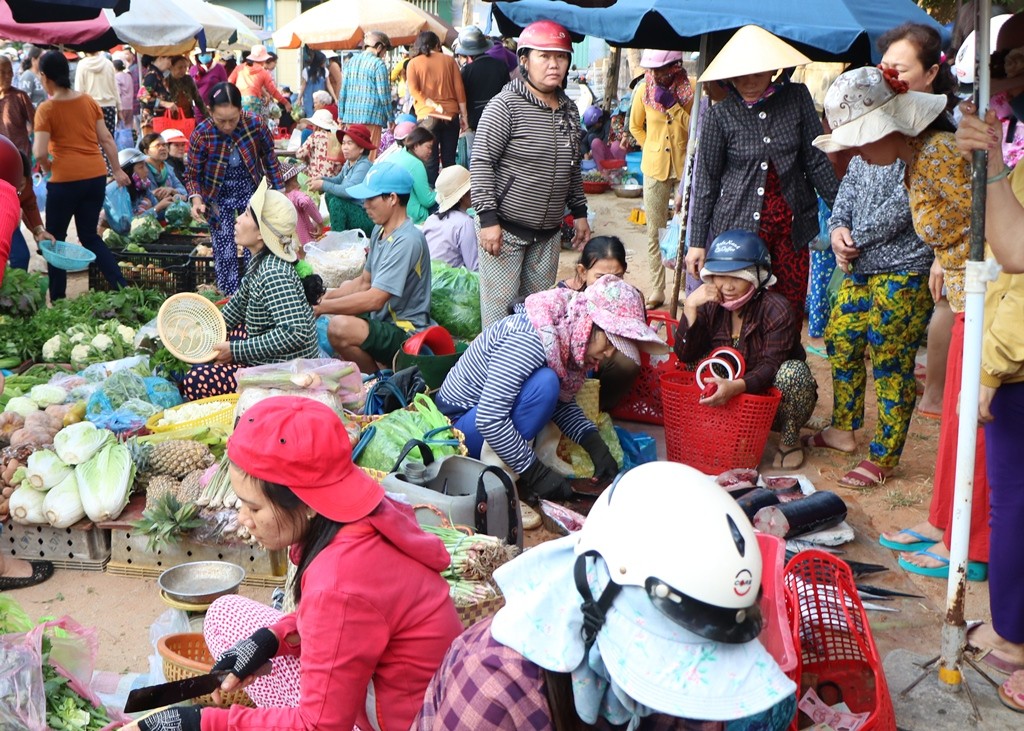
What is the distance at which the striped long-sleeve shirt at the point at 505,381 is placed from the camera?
179 inches

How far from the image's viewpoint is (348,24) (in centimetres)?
1513

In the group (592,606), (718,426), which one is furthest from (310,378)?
(592,606)

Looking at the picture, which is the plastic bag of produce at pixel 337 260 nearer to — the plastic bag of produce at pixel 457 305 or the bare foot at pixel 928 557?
the plastic bag of produce at pixel 457 305

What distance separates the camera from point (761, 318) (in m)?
5.25

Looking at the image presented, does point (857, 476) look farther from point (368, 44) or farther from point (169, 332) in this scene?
point (368, 44)

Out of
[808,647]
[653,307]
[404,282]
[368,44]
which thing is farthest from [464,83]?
[808,647]

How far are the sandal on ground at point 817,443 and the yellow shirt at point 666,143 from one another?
11.4 ft

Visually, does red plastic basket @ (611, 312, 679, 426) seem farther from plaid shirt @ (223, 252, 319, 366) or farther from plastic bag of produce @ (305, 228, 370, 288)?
plastic bag of produce @ (305, 228, 370, 288)

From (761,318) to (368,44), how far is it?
9.21 meters

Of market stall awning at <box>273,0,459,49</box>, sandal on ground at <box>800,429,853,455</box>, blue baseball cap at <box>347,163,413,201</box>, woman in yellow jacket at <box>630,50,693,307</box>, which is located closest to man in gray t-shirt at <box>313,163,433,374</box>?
blue baseball cap at <box>347,163,413,201</box>

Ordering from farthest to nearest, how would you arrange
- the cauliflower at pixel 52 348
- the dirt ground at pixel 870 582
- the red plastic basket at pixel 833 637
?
the cauliflower at pixel 52 348
the dirt ground at pixel 870 582
the red plastic basket at pixel 833 637

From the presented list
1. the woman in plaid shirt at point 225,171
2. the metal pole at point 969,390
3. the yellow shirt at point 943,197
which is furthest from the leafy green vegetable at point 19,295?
the metal pole at point 969,390

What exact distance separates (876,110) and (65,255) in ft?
19.7

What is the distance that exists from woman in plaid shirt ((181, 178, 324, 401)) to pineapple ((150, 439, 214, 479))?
27.2 inches
